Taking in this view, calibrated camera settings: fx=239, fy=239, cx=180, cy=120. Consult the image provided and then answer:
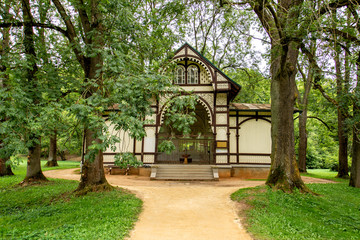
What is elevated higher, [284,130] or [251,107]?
[251,107]

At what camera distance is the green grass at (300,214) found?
196 inches

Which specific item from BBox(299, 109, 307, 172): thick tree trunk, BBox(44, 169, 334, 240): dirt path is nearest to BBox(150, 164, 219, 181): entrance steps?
BBox(44, 169, 334, 240): dirt path

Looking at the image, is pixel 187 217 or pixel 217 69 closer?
pixel 187 217

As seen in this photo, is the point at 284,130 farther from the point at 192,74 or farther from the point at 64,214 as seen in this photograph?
the point at 192,74

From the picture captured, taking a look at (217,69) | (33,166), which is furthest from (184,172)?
(33,166)

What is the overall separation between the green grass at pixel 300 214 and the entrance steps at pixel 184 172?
15.3 ft

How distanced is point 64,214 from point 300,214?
606 centimetres

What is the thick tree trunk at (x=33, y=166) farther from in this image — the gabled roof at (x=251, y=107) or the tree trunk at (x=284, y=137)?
the gabled roof at (x=251, y=107)

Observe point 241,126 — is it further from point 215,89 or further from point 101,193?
point 101,193

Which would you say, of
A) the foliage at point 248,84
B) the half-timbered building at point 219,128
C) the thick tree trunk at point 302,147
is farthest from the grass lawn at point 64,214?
the foliage at point 248,84

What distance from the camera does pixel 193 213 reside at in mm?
6402

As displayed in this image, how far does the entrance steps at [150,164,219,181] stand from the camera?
12.8 m

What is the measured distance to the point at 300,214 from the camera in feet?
20.4

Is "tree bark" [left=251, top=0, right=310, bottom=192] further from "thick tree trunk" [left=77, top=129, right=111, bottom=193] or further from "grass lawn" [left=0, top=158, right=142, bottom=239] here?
"thick tree trunk" [left=77, top=129, right=111, bottom=193]
